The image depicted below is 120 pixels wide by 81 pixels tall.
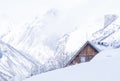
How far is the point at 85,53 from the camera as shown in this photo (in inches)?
1897

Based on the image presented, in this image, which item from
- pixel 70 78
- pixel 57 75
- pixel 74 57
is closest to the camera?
pixel 70 78

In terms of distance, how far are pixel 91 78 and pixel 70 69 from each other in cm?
143

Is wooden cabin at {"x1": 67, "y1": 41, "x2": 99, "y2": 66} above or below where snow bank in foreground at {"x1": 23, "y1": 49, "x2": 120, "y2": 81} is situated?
below

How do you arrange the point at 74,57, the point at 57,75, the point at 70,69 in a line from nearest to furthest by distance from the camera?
the point at 57,75
the point at 70,69
the point at 74,57

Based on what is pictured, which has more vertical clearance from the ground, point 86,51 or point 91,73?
point 91,73

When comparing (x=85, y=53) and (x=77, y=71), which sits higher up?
(x=77, y=71)

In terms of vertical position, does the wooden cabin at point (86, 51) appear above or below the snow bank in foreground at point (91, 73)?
below

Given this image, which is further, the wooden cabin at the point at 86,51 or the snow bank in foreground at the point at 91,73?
the wooden cabin at the point at 86,51

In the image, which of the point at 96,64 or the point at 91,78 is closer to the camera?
the point at 91,78

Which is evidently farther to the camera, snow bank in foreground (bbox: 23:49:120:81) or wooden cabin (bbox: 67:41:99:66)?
wooden cabin (bbox: 67:41:99:66)

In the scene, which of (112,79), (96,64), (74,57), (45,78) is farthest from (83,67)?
(74,57)

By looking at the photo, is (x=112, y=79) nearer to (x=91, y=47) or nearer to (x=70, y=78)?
(x=70, y=78)

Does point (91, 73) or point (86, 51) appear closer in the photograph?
point (91, 73)

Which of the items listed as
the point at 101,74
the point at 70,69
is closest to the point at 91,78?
the point at 101,74
